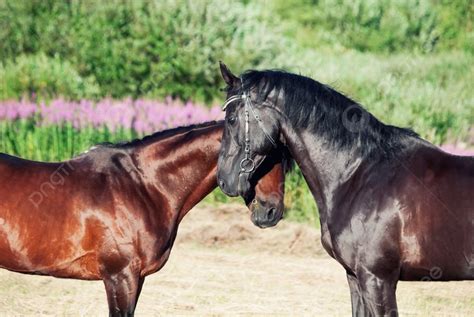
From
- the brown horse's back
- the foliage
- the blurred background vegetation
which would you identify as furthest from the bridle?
the foliage

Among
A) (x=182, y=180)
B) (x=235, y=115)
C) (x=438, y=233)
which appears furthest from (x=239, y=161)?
(x=438, y=233)

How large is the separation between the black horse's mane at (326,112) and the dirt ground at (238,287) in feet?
8.99

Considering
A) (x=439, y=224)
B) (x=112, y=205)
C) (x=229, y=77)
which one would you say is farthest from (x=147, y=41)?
(x=439, y=224)

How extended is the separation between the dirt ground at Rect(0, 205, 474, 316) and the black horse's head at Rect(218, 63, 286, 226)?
2507mm

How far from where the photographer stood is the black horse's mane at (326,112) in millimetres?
5863

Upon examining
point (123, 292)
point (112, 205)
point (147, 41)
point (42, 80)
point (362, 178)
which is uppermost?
point (362, 178)

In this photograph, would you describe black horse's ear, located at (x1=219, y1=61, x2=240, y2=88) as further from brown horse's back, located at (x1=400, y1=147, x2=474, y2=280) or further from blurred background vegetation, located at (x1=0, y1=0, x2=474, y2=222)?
blurred background vegetation, located at (x1=0, y1=0, x2=474, y2=222)

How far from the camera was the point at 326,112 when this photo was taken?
5.89 meters

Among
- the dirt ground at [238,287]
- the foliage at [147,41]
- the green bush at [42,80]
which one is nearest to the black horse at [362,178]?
the dirt ground at [238,287]

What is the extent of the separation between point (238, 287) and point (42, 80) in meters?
9.30

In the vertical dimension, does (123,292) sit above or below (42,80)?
above

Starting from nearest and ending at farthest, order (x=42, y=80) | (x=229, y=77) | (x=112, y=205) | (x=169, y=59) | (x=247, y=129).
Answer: (x=247, y=129) → (x=229, y=77) → (x=112, y=205) → (x=42, y=80) → (x=169, y=59)

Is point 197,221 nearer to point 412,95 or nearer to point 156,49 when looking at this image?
point 412,95

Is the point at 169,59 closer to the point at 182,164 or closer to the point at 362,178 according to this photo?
the point at 182,164
